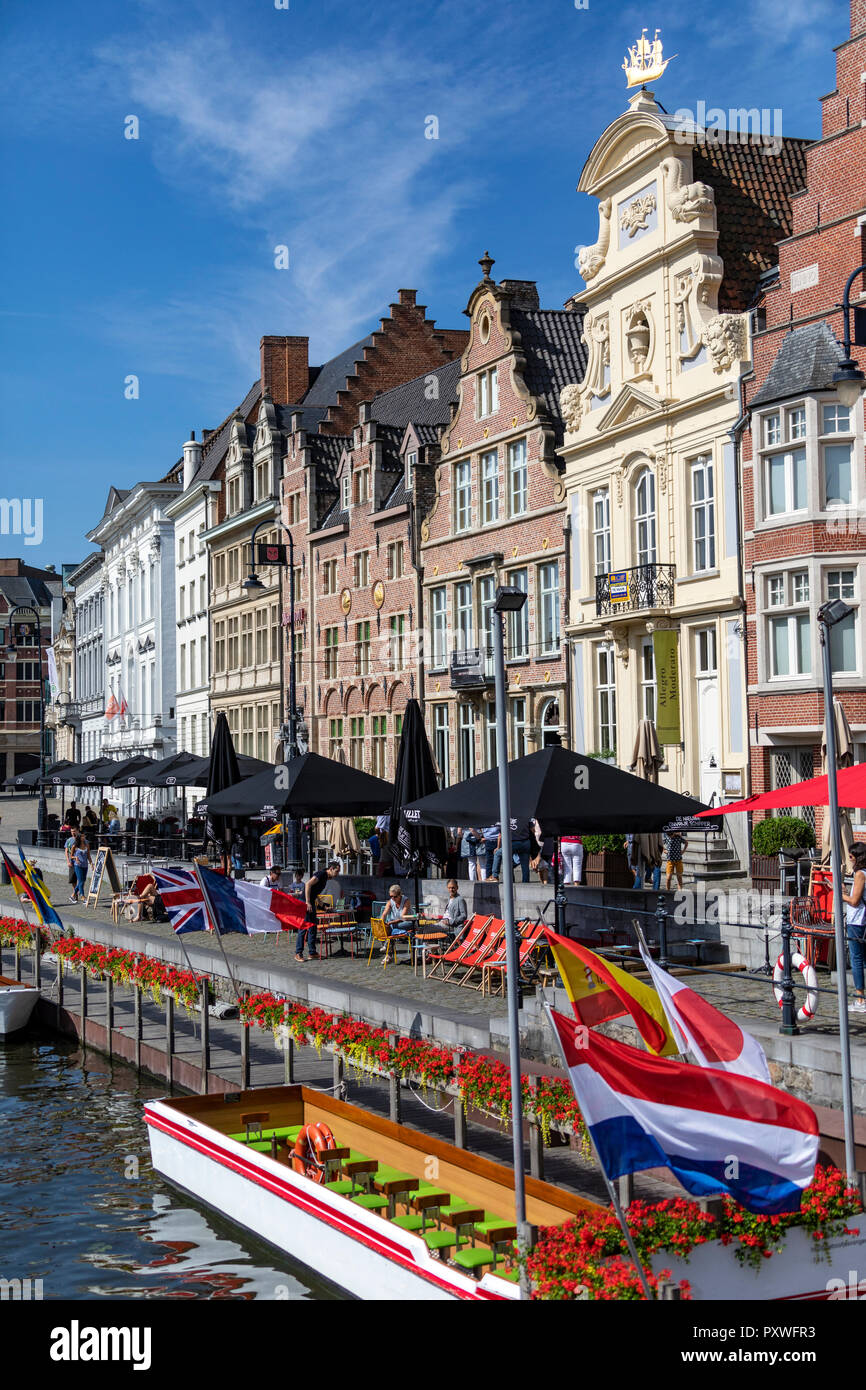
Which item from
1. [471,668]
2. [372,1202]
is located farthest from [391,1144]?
[471,668]

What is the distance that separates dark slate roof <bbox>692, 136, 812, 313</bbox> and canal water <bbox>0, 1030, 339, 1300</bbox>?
1880 centimetres

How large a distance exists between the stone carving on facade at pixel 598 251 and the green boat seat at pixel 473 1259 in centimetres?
2610

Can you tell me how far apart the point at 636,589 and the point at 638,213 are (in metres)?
7.69

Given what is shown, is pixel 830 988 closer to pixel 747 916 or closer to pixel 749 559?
pixel 747 916

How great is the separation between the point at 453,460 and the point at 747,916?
2253 centimetres


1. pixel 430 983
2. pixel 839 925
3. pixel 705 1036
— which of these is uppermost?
pixel 839 925

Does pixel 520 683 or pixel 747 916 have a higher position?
pixel 520 683

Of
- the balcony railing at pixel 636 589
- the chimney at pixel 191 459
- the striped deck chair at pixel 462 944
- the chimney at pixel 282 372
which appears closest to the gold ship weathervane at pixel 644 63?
the balcony railing at pixel 636 589

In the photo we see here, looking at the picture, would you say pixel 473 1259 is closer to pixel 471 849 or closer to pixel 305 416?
pixel 471 849

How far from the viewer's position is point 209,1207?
13.8 metres

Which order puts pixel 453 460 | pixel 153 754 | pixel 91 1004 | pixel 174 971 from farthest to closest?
pixel 153 754, pixel 453 460, pixel 91 1004, pixel 174 971

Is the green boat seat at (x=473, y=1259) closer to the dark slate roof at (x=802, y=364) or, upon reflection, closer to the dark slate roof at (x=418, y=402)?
the dark slate roof at (x=802, y=364)

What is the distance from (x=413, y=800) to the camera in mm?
21719
